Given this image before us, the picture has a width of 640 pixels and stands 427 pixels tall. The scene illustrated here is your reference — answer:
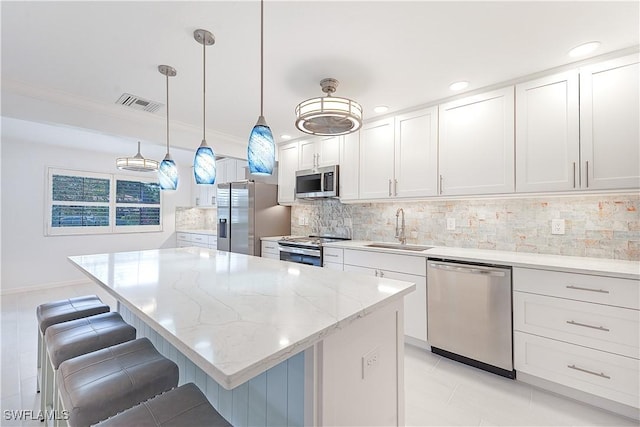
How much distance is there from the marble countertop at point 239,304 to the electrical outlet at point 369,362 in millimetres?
225

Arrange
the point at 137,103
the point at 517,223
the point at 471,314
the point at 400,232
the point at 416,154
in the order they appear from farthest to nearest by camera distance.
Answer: the point at 400,232, the point at 416,154, the point at 137,103, the point at 517,223, the point at 471,314

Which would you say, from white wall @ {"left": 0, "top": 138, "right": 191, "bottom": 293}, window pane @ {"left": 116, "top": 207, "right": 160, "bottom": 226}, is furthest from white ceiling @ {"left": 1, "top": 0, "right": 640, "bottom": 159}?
window pane @ {"left": 116, "top": 207, "right": 160, "bottom": 226}

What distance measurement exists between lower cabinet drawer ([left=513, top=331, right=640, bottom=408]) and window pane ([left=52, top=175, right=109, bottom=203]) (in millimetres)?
6497

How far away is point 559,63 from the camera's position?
2068 mm

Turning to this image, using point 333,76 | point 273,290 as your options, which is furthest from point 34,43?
point 273,290

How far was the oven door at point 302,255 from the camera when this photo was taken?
3.29 m

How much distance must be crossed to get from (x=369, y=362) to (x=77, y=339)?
1456mm

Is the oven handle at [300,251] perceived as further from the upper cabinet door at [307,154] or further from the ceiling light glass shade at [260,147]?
the ceiling light glass shade at [260,147]

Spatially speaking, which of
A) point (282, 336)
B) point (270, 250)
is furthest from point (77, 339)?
point (270, 250)

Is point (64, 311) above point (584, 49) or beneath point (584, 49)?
beneath

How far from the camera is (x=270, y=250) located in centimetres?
392

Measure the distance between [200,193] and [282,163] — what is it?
296 centimetres

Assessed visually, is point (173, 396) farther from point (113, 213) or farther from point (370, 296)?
point (113, 213)

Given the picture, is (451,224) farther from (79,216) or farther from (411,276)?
(79,216)
